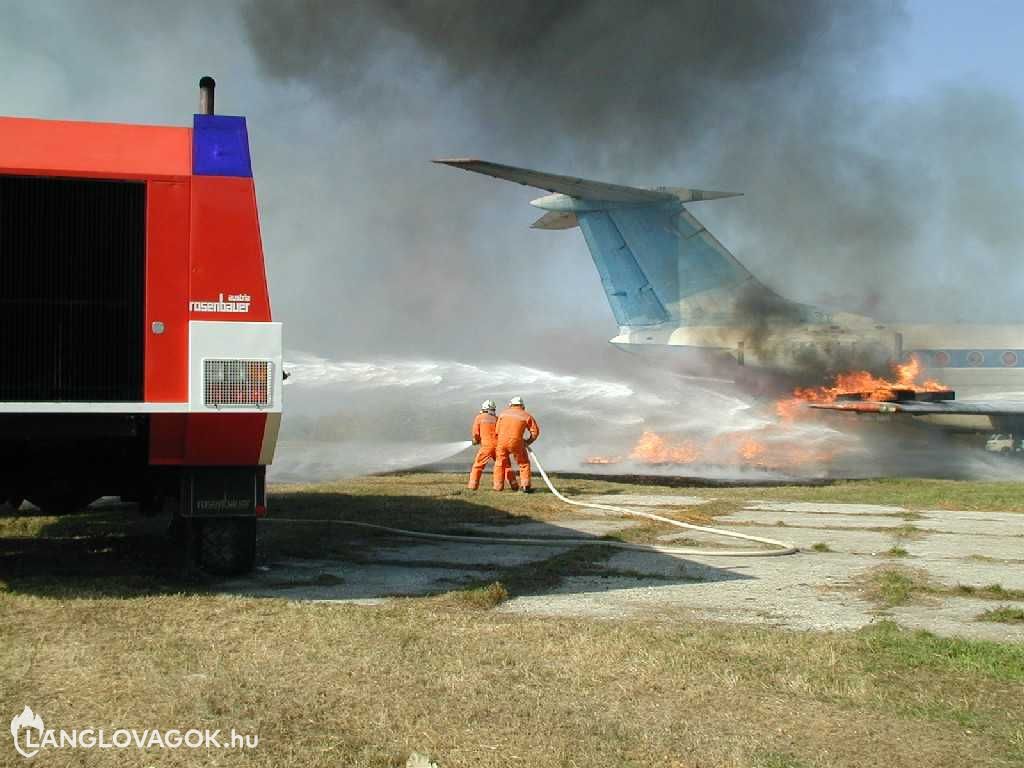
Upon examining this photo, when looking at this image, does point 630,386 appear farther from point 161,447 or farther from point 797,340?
point 161,447

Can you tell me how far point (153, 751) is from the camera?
4.14 meters

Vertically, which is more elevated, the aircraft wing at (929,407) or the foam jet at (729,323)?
the foam jet at (729,323)

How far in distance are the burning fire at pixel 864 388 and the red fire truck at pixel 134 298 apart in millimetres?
19593

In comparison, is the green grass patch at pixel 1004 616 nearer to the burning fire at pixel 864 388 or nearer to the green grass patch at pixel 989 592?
the green grass patch at pixel 989 592

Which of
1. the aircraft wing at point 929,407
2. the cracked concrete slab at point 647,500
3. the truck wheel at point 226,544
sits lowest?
the cracked concrete slab at point 647,500

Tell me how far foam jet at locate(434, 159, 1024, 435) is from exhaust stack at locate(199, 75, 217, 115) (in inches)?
652

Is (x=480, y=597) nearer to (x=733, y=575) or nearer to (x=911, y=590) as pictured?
(x=733, y=575)

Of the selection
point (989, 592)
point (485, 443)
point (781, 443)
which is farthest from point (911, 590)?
point (781, 443)

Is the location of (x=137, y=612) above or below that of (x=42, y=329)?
below

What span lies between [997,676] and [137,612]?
4.94m

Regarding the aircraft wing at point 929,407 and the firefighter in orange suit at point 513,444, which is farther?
the aircraft wing at point 929,407

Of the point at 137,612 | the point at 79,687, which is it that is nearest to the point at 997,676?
the point at 79,687

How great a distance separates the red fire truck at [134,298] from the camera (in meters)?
7.23

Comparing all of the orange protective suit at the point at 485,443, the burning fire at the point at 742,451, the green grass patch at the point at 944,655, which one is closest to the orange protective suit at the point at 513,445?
the orange protective suit at the point at 485,443
